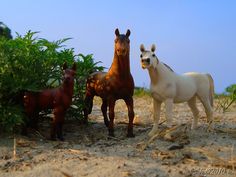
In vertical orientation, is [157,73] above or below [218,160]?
above

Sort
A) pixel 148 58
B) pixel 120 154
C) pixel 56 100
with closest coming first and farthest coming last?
pixel 120 154 → pixel 148 58 → pixel 56 100

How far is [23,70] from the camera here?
4168mm

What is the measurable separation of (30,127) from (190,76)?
5.93 feet

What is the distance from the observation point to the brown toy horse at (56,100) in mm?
4027

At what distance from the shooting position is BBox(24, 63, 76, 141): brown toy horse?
13.2 ft

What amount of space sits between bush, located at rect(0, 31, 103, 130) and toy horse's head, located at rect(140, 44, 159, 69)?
0.98m

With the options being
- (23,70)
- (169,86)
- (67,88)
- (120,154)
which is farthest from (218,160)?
(23,70)

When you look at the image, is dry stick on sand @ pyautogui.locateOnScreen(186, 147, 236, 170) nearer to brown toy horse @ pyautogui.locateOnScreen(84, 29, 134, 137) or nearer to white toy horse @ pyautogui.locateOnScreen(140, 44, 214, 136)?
white toy horse @ pyautogui.locateOnScreen(140, 44, 214, 136)

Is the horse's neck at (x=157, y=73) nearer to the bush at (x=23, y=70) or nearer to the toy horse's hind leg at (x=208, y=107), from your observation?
the toy horse's hind leg at (x=208, y=107)

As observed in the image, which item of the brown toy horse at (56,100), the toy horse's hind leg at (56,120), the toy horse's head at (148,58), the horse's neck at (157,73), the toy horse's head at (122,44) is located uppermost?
the toy horse's head at (122,44)

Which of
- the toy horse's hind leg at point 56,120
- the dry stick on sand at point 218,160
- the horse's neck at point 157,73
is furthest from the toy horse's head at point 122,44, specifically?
the dry stick on sand at point 218,160

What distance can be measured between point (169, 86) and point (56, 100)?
1132mm

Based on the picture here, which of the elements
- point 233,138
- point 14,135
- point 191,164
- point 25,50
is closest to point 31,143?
point 14,135

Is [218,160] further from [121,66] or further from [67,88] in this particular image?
[67,88]
